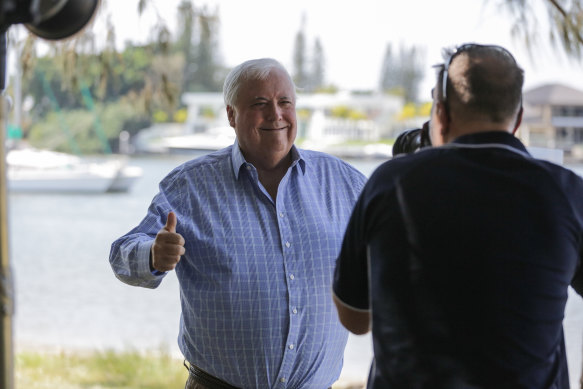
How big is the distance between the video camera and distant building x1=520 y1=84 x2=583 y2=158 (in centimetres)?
1072

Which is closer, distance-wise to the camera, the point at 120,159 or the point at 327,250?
the point at 327,250

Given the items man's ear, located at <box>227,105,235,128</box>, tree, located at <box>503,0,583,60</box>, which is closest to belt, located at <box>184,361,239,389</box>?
man's ear, located at <box>227,105,235,128</box>

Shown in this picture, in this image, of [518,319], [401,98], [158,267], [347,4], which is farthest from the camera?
[347,4]

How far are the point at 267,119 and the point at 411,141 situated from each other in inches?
18.8

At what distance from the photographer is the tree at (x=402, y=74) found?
11598 millimetres

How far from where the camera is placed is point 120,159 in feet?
83.9

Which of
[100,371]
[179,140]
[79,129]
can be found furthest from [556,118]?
[79,129]

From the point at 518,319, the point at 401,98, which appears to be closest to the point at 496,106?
the point at 518,319

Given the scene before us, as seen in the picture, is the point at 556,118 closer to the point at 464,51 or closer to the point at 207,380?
the point at 207,380

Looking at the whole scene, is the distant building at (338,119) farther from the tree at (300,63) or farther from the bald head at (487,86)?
the bald head at (487,86)

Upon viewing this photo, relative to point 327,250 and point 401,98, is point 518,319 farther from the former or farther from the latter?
point 401,98

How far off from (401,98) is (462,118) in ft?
50.8

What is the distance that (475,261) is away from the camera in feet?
3.44

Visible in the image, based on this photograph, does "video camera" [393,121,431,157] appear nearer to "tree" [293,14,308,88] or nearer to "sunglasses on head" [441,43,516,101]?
"sunglasses on head" [441,43,516,101]
